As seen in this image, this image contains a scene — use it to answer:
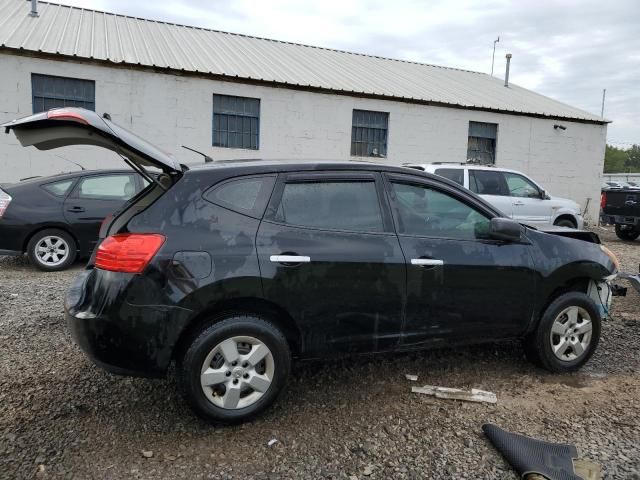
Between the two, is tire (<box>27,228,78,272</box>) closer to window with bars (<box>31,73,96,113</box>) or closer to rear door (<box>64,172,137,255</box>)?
rear door (<box>64,172,137,255</box>)

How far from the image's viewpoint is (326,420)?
334 centimetres

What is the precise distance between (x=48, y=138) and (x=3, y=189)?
537 centimetres

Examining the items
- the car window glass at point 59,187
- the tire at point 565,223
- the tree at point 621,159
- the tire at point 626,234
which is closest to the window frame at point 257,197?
the car window glass at point 59,187

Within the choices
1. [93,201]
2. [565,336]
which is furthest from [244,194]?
[93,201]

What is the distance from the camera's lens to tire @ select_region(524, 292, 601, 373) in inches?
158

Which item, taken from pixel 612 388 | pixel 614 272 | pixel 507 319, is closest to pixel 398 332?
pixel 507 319

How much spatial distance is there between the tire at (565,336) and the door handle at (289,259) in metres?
2.06

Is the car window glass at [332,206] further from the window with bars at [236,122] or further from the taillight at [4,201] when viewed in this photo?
the window with bars at [236,122]

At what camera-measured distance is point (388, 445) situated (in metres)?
3.06

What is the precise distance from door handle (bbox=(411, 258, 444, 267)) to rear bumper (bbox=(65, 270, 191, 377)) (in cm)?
154

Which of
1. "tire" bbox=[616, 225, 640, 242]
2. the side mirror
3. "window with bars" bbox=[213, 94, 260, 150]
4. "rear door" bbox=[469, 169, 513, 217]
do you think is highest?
"window with bars" bbox=[213, 94, 260, 150]

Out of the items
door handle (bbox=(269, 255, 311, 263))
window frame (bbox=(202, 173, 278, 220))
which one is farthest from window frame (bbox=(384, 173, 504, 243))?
window frame (bbox=(202, 173, 278, 220))

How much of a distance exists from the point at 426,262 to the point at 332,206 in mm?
759

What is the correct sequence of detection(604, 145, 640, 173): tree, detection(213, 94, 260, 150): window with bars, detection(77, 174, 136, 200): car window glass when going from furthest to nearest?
detection(604, 145, 640, 173): tree < detection(213, 94, 260, 150): window with bars < detection(77, 174, 136, 200): car window glass
